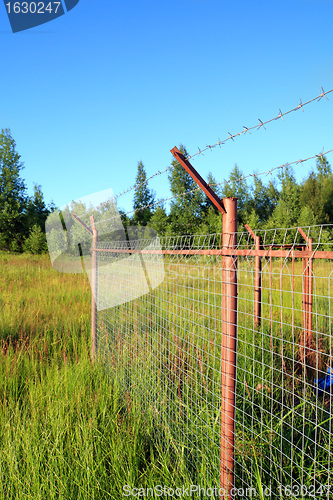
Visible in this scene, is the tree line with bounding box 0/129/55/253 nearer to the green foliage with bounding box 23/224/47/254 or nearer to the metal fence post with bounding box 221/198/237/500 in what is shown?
the green foliage with bounding box 23/224/47/254

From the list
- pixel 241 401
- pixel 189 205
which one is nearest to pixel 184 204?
pixel 189 205

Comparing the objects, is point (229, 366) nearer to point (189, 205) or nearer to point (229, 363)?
point (229, 363)

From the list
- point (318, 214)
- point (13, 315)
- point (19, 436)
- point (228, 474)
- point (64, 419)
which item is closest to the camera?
point (228, 474)

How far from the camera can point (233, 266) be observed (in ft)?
4.64

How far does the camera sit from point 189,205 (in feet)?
79.6

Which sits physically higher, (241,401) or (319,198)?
(319,198)

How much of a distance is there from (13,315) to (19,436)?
9.41 feet

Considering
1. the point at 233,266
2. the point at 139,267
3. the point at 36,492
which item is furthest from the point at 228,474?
the point at 139,267

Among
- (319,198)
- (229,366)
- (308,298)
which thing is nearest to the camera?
(229,366)

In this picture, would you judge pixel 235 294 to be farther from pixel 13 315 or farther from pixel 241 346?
pixel 13 315

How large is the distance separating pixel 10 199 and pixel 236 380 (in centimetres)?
3218

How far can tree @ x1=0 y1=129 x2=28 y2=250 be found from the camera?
28.4 meters

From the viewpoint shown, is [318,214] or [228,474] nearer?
[228,474]

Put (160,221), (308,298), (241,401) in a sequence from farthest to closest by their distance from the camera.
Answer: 1. (160,221)
2. (308,298)
3. (241,401)
